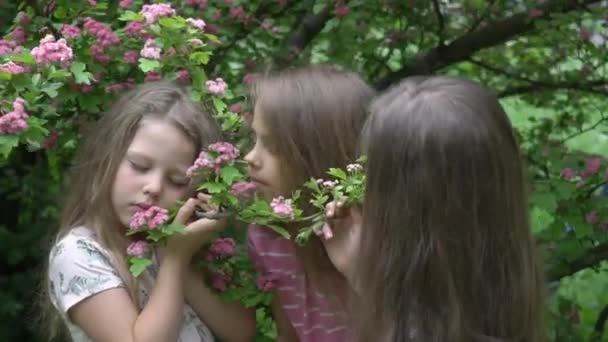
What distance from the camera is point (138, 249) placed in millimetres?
2693

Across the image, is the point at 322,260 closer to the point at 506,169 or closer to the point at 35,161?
the point at 506,169

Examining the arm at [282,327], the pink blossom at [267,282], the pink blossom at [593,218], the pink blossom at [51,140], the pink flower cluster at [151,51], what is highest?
the pink flower cluster at [151,51]

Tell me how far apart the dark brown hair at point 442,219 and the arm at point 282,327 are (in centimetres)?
76

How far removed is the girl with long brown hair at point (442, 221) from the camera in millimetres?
2340

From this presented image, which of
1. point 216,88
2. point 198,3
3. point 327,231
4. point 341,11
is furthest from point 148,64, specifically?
point 341,11

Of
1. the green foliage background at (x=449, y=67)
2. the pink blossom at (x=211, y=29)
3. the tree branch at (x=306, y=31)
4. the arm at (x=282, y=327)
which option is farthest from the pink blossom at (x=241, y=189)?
the tree branch at (x=306, y=31)

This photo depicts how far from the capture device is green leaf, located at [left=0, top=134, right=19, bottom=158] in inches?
105

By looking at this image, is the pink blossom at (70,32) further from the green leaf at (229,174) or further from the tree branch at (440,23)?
the tree branch at (440,23)

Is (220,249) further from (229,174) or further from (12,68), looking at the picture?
(12,68)

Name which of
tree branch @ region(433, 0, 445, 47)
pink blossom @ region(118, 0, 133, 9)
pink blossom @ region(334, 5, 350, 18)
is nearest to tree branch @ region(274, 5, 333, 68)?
pink blossom @ region(334, 5, 350, 18)

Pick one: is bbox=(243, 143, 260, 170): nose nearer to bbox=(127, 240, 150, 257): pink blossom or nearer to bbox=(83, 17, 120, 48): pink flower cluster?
bbox=(127, 240, 150, 257): pink blossom

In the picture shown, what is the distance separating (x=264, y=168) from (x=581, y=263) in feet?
4.58

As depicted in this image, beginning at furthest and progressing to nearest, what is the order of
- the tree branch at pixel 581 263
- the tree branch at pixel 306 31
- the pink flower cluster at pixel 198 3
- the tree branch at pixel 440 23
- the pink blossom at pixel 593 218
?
the tree branch at pixel 440 23 < the tree branch at pixel 306 31 < the tree branch at pixel 581 263 < the pink flower cluster at pixel 198 3 < the pink blossom at pixel 593 218

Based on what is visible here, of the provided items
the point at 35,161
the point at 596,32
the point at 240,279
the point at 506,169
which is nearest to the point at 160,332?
the point at 240,279
